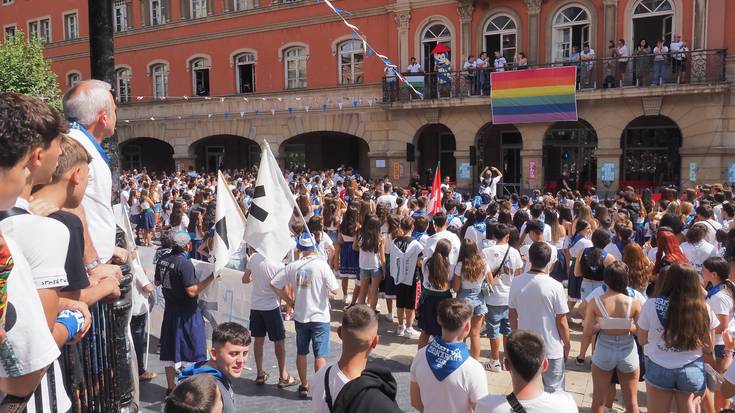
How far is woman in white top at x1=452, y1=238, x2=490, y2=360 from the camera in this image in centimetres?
705

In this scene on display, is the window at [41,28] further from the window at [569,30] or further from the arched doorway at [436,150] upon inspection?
the window at [569,30]

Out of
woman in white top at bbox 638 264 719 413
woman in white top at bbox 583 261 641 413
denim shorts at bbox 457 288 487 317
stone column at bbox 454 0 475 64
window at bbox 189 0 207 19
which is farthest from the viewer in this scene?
window at bbox 189 0 207 19

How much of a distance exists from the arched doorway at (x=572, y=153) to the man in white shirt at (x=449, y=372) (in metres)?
21.1

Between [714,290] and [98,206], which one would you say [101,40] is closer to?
[98,206]

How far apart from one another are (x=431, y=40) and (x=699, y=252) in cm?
1879

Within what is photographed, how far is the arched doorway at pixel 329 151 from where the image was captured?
30984mm

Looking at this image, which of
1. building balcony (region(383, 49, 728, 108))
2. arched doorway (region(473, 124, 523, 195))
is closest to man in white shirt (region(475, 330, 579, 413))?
building balcony (region(383, 49, 728, 108))

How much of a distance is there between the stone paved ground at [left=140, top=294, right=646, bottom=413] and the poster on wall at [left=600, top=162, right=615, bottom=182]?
561 inches

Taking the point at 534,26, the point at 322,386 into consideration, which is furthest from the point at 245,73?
the point at 322,386

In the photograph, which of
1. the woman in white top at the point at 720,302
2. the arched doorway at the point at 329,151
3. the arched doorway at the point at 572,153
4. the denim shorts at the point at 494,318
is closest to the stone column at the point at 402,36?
the arched doorway at the point at 329,151

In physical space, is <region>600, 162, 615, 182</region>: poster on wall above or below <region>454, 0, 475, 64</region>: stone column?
below

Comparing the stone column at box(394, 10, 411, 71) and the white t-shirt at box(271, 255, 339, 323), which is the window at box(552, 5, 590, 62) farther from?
the white t-shirt at box(271, 255, 339, 323)

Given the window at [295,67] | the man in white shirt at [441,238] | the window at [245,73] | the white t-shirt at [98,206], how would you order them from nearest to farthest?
the white t-shirt at [98,206], the man in white shirt at [441,238], the window at [295,67], the window at [245,73]

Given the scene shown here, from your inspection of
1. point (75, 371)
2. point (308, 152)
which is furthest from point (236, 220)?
point (308, 152)
